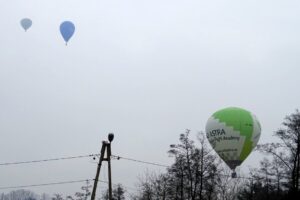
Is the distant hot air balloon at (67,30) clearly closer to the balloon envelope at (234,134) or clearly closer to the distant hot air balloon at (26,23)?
the distant hot air balloon at (26,23)

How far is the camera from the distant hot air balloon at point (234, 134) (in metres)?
28.0

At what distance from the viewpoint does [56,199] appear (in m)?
63.5

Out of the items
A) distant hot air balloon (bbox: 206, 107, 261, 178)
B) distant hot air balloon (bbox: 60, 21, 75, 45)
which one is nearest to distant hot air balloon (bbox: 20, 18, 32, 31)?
distant hot air balloon (bbox: 60, 21, 75, 45)

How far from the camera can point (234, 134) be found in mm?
27969

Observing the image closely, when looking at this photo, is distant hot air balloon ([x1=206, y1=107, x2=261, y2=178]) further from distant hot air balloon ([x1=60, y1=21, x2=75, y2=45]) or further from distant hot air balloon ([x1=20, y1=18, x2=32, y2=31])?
distant hot air balloon ([x1=20, y1=18, x2=32, y2=31])

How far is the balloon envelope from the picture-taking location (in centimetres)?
2800

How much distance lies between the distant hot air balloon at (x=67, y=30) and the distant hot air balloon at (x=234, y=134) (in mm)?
9490

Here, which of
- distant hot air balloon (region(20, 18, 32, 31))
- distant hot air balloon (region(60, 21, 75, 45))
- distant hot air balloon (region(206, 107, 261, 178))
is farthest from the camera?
distant hot air balloon (region(206, 107, 261, 178))

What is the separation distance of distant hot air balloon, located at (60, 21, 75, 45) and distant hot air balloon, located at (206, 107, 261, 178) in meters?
9.49

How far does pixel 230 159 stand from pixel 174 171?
9254 millimetres

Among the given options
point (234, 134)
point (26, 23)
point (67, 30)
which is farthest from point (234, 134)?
point (26, 23)

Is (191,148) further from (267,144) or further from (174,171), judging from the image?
(267,144)

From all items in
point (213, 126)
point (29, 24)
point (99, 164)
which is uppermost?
point (29, 24)

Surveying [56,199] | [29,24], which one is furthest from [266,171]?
[56,199]
